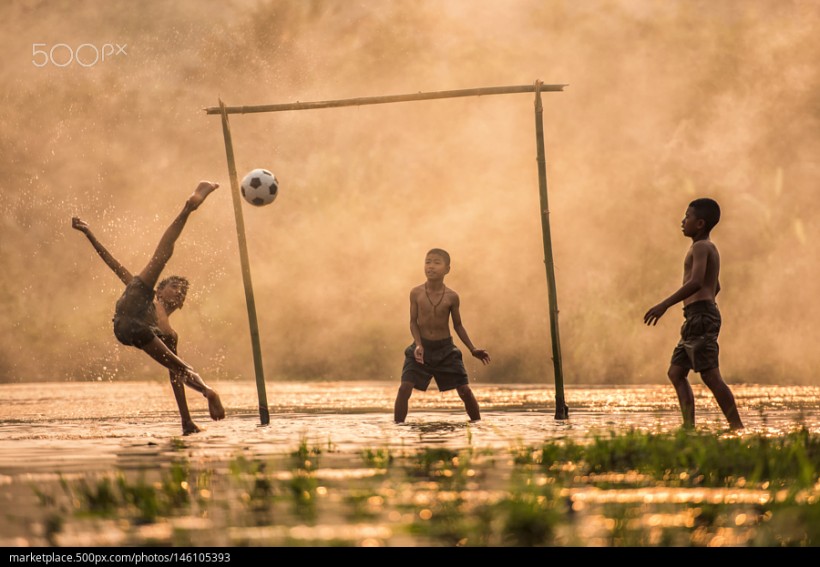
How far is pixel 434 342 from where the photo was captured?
46.8 ft

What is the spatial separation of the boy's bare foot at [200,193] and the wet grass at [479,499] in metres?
4.31

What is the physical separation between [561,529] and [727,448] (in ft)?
11.3

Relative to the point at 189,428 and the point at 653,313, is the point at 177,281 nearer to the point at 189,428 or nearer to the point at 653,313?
the point at 189,428

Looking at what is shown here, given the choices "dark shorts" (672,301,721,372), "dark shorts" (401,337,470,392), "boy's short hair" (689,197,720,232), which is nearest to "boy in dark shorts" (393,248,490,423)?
"dark shorts" (401,337,470,392)

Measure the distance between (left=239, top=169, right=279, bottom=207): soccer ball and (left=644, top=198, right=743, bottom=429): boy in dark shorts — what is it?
4761 mm

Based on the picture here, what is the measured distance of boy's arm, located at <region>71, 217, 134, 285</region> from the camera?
41.1 ft

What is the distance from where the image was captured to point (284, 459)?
29.0 ft

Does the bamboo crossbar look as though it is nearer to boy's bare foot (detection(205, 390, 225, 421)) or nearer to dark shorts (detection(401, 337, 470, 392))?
dark shorts (detection(401, 337, 470, 392))

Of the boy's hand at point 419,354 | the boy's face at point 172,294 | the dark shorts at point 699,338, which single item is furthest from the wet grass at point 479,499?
the boy's face at point 172,294

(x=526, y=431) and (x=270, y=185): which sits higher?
(x=270, y=185)

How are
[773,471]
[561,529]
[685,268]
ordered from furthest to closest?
1. [685,268]
2. [773,471]
3. [561,529]
